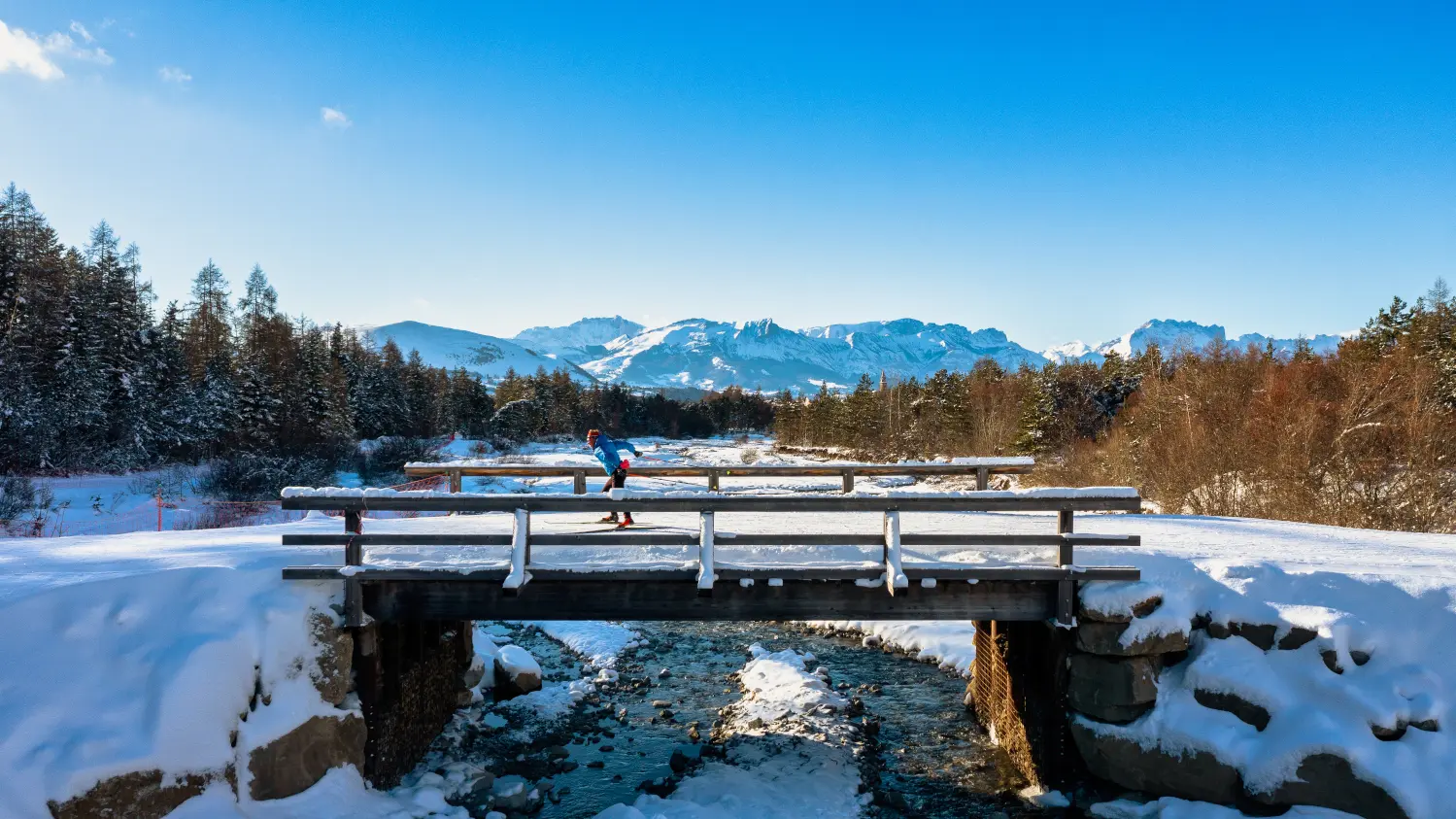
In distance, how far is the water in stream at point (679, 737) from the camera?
8.48 meters

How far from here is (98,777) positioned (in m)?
5.55

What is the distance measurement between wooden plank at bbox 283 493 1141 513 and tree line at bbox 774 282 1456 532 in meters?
17.0

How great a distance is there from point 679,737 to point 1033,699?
482 centimetres

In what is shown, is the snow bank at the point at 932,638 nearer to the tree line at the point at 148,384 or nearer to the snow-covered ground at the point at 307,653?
the snow-covered ground at the point at 307,653

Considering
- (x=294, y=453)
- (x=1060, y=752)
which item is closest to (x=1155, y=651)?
(x=1060, y=752)

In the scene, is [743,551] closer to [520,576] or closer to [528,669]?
[520,576]

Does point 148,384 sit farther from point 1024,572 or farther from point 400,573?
point 1024,572

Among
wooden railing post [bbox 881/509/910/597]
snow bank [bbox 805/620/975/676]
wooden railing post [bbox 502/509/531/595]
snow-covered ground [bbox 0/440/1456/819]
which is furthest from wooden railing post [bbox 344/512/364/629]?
snow bank [bbox 805/620/975/676]

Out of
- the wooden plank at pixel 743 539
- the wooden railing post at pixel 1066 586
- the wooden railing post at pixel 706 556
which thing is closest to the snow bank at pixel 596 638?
the wooden plank at pixel 743 539

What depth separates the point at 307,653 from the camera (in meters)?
7.23

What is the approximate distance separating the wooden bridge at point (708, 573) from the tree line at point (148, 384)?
29.1 metres

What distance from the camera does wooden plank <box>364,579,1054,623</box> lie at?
777 cm

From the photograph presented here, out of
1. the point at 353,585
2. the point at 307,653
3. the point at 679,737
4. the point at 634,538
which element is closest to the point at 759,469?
the point at 679,737

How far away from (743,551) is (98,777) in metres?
5.92
